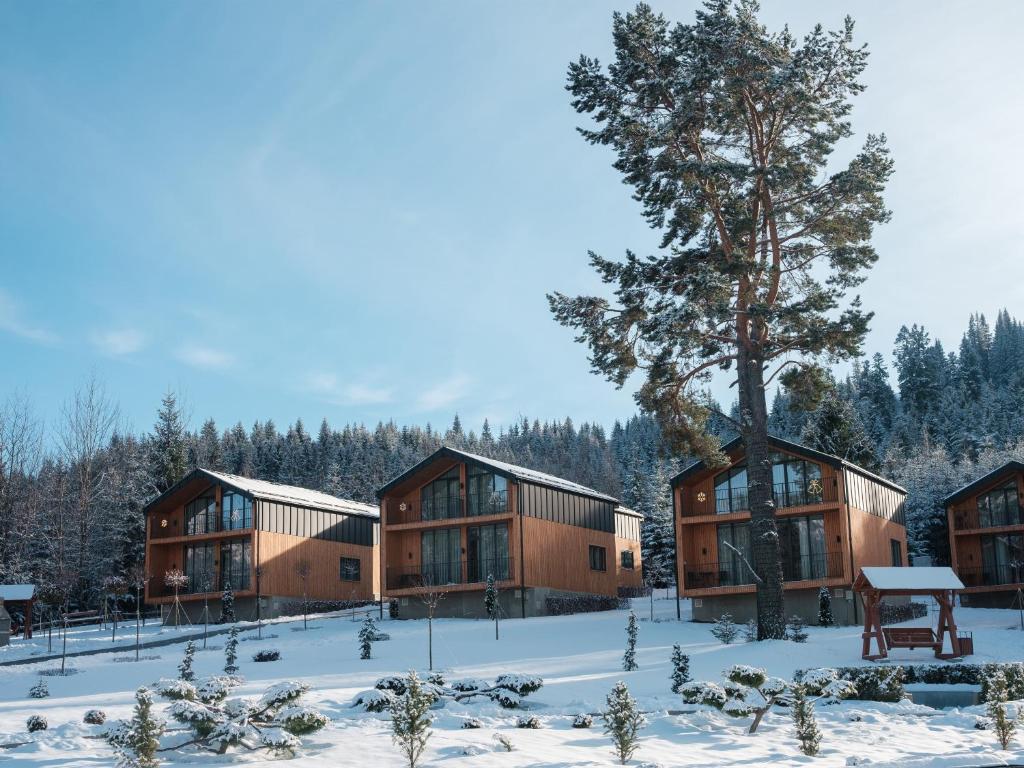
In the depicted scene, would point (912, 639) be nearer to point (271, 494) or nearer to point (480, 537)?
point (480, 537)

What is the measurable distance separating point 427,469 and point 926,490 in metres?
27.1

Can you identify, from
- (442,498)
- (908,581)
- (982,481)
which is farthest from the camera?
(442,498)

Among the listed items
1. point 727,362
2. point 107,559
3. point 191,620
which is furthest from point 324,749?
point 107,559

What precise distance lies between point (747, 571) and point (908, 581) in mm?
10605

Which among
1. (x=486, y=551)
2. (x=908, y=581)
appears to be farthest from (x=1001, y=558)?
(x=486, y=551)

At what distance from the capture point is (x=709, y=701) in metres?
15.6

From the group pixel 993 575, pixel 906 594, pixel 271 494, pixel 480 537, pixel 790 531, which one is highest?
pixel 271 494

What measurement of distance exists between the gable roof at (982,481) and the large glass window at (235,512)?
2714cm

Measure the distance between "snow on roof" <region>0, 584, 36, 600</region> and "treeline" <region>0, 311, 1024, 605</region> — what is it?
8.82 meters

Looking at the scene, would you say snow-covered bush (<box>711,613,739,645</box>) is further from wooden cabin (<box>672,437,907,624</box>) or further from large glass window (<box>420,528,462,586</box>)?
large glass window (<box>420,528,462,586</box>)

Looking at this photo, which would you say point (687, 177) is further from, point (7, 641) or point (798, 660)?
point (7, 641)

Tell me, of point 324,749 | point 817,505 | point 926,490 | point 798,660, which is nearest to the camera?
point 324,749

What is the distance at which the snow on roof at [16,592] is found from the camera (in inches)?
1367

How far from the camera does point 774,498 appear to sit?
3341 cm
